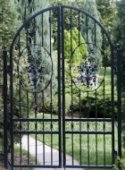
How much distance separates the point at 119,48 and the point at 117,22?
0.41 m

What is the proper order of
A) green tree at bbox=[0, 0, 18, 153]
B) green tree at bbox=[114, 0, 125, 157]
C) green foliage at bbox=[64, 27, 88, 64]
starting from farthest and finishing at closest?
1. green foliage at bbox=[64, 27, 88, 64]
2. green tree at bbox=[0, 0, 18, 153]
3. green tree at bbox=[114, 0, 125, 157]

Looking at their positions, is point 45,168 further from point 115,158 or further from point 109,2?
point 109,2

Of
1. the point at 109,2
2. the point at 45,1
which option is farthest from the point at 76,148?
the point at 109,2

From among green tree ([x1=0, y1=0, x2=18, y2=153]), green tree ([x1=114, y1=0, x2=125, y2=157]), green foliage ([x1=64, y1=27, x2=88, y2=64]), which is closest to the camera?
green tree ([x1=114, y1=0, x2=125, y2=157])

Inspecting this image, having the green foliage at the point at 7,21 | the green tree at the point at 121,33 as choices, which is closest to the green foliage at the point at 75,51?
the green foliage at the point at 7,21

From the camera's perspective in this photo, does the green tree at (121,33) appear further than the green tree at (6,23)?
No

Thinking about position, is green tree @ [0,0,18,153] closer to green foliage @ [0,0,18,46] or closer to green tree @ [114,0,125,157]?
green foliage @ [0,0,18,46]

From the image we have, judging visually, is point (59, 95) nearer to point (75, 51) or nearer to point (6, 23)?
point (6, 23)

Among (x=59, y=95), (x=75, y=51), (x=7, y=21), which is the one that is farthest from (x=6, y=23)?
(x=75, y=51)

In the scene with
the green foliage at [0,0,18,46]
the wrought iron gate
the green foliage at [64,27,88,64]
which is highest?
the green foliage at [0,0,18,46]

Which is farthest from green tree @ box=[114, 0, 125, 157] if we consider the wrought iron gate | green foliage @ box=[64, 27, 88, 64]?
green foliage @ box=[64, 27, 88, 64]

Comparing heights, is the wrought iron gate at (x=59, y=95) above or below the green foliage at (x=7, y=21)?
below

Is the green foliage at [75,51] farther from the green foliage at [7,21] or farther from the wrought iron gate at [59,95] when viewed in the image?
the green foliage at [7,21]

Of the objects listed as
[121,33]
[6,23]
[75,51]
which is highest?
[6,23]
